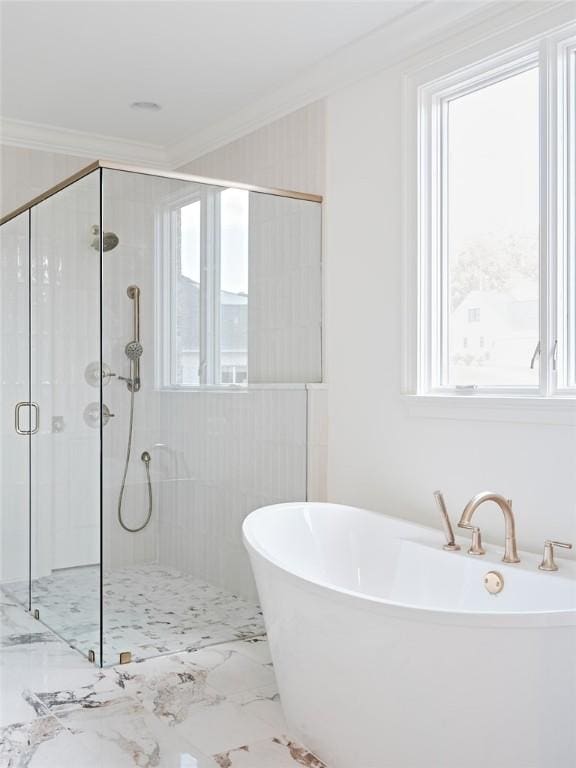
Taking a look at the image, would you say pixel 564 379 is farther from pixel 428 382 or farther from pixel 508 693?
pixel 508 693

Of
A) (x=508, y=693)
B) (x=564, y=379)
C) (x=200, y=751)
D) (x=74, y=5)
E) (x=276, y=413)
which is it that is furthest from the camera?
(x=276, y=413)

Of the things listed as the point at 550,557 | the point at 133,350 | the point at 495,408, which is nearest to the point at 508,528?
the point at 550,557

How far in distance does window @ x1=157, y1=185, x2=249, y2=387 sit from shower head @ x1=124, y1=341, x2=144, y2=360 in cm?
10

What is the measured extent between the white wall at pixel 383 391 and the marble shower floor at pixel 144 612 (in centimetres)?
72

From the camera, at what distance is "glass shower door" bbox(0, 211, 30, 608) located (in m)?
3.68

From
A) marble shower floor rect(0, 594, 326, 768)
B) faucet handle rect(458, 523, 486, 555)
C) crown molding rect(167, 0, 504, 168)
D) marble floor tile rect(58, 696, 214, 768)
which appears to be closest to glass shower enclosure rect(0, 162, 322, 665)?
marble shower floor rect(0, 594, 326, 768)

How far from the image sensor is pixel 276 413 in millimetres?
3457

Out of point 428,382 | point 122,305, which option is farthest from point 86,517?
point 428,382

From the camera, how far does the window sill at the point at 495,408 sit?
245 centimetres

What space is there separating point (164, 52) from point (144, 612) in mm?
2428

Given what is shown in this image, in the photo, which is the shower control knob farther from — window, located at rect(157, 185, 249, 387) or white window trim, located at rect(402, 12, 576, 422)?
white window trim, located at rect(402, 12, 576, 422)

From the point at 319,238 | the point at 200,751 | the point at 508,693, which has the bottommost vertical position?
the point at 200,751

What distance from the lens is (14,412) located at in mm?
3826

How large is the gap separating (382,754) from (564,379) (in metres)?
1.33
